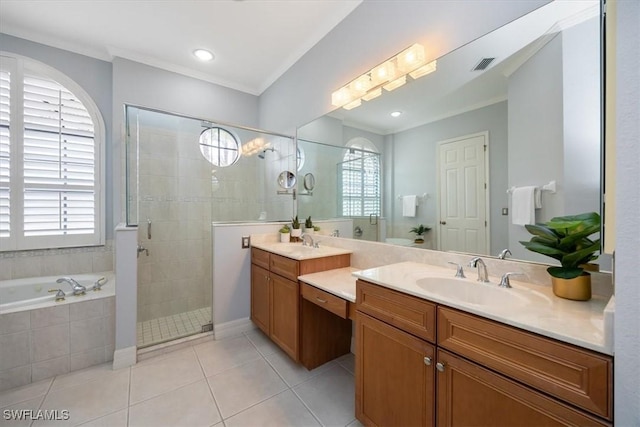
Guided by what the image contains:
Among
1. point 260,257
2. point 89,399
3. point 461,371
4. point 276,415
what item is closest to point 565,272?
point 461,371

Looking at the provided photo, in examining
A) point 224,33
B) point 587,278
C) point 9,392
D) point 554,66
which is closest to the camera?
point 587,278

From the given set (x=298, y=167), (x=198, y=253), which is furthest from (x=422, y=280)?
(x=198, y=253)

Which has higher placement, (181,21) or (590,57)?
(181,21)

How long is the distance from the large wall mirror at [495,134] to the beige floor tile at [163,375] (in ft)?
5.77

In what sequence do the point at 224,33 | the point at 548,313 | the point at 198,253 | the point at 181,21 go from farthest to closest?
the point at 198,253
the point at 224,33
the point at 181,21
the point at 548,313

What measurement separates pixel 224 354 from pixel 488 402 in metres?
1.96

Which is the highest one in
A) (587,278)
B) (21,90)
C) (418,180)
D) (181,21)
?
(181,21)

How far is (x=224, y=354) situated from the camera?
213 centimetres

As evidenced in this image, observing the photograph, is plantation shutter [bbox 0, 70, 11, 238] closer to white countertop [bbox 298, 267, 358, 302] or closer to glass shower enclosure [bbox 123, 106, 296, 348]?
glass shower enclosure [bbox 123, 106, 296, 348]

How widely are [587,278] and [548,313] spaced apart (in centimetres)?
29

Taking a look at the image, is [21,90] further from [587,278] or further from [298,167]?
[587,278]

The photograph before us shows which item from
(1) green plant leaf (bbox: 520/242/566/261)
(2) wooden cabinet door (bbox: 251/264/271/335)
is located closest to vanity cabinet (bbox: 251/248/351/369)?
(2) wooden cabinet door (bbox: 251/264/271/335)

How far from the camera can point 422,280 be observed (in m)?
1.29

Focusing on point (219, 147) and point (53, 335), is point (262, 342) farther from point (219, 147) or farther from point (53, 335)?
point (219, 147)
